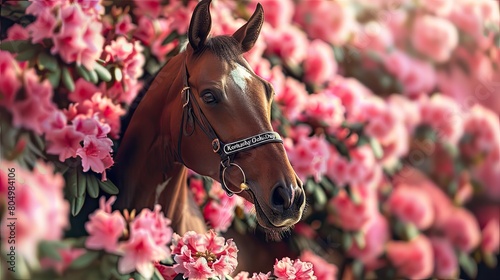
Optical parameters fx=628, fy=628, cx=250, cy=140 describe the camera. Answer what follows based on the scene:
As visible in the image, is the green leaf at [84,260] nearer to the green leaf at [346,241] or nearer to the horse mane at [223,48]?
the horse mane at [223,48]

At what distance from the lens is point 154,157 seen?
3.68 ft

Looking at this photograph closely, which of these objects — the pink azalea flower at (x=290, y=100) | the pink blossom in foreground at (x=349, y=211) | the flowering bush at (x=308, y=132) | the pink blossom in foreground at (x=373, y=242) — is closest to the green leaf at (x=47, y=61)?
the flowering bush at (x=308, y=132)

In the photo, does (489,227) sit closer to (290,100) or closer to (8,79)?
(290,100)

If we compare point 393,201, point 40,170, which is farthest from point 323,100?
point 40,170

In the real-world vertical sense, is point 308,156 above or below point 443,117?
above

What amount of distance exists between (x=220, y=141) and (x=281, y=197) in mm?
143

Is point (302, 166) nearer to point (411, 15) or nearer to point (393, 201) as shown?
point (393, 201)

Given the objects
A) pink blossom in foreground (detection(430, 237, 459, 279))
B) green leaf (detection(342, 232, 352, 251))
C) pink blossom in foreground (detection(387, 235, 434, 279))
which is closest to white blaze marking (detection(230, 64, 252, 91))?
green leaf (detection(342, 232, 352, 251))

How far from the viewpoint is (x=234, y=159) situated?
38.9 inches

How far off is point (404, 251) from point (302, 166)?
658mm

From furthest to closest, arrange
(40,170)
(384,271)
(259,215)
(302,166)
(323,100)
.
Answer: (384,271) < (323,100) < (302,166) < (40,170) < (259,215)

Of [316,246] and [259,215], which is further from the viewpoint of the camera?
[316,246]

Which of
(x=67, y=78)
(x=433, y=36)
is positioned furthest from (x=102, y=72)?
(x=433, y=36)

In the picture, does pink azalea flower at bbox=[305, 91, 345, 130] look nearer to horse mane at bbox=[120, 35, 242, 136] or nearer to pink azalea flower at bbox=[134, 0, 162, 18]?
pink azalea flower at bbox=[134, 0, 162, 18]
